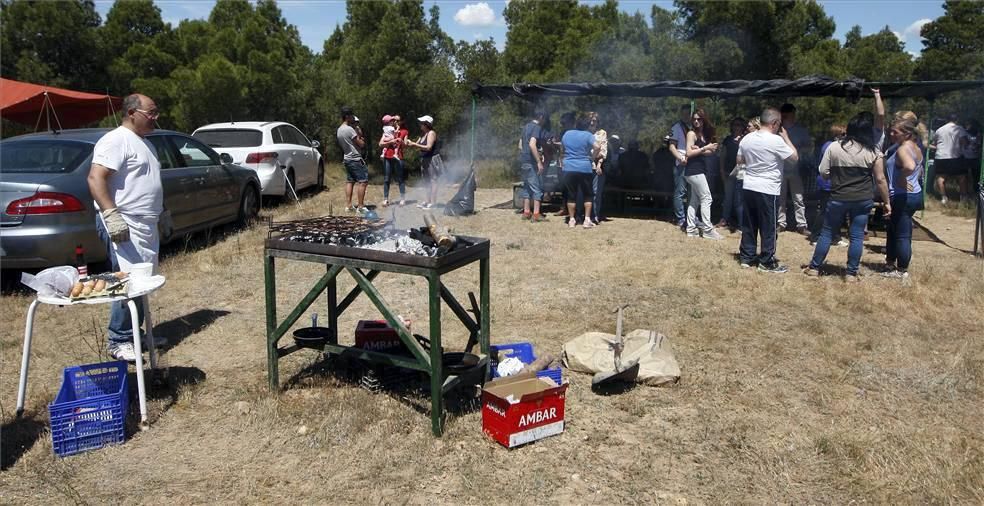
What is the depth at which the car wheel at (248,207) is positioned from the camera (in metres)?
9.80

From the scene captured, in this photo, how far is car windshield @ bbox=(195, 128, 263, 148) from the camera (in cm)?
1162

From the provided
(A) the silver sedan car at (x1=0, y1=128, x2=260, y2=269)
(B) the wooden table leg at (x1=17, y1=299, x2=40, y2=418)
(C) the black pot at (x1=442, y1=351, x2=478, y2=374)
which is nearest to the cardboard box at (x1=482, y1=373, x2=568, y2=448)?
(C) the black pot at (x1=442, y1=351, x2=478, y2=374)

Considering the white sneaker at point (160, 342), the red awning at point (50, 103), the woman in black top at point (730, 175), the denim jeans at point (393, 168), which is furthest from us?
the red awning at point (50, 103)

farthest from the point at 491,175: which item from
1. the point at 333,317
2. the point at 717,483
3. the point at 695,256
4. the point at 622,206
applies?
the point at 717,483

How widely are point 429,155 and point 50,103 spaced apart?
8839mm

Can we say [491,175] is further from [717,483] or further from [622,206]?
[717,483]

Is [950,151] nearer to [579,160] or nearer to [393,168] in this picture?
[579,160]

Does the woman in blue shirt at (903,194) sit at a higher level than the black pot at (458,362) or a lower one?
higher

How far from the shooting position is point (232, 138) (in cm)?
1173

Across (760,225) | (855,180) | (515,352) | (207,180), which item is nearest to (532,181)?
(760,225)

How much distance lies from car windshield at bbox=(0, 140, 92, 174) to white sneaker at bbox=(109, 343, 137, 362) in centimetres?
253

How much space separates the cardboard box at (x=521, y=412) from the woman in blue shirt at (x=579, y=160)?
635 cm

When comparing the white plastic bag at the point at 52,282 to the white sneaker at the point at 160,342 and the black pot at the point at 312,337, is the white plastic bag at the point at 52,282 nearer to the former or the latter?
the black pot at the point at 312,337

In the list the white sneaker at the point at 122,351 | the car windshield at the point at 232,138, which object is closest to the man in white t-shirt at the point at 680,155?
the car windshield at the point at 232,138
